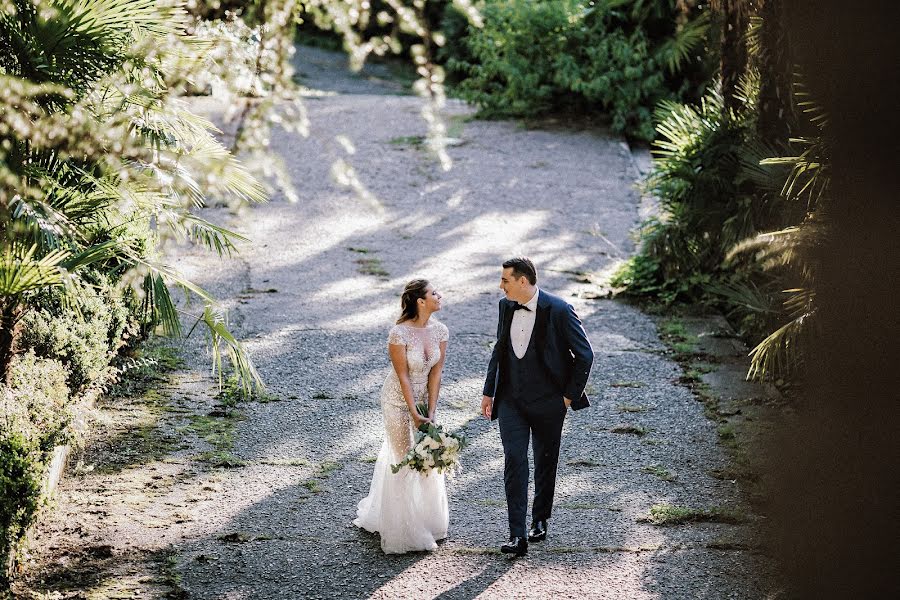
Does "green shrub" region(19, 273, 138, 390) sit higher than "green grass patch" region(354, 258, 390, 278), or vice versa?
"green shrub" region(19, 273, 138, 390)

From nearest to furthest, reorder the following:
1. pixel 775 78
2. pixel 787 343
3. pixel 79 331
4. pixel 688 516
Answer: pixel 688 516
pixel 787 343
pixel 79 331
pixel 775 78

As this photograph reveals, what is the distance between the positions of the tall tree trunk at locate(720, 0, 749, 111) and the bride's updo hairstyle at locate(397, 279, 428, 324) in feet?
20.7

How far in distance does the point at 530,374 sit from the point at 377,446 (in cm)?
223

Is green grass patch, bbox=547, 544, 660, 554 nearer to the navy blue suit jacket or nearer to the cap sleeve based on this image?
the navy blue suit jacket

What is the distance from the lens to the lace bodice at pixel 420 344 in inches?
259

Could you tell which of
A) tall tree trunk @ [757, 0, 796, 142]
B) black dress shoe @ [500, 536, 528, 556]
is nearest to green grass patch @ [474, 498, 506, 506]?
black dress shoe @ [500, 536, 528, 556]

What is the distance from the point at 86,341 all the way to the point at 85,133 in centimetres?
254

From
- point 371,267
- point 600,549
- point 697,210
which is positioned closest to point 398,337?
point 600,549

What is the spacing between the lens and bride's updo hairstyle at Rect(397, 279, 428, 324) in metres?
6.57

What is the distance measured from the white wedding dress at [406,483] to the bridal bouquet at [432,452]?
161mm

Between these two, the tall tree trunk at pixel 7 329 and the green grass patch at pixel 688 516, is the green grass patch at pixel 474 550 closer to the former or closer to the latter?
the green grass patch at pixel 688 516

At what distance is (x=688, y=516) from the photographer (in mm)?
7094

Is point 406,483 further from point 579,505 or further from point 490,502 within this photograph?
point 579,505

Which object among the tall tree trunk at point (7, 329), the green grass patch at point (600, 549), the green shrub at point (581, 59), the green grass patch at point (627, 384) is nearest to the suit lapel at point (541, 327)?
the green grass patch at point (600, 549)
